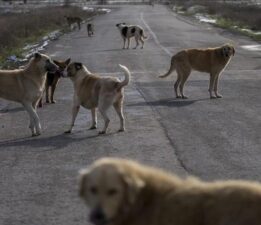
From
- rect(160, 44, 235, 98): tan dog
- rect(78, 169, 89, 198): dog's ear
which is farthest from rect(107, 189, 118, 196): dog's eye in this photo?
rect(160, 44, 235, 98): tan dog

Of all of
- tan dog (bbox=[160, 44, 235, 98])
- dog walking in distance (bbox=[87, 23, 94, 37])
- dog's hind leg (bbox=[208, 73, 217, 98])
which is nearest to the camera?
dog's hind leg (bbox=[208, 73, 217, 98])

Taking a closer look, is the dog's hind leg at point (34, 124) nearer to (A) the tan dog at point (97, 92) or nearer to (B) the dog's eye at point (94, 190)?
(A) the tan dog at point (97, 92)

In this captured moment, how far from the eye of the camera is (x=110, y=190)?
4.68 m

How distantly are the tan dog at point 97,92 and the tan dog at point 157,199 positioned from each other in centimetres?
716

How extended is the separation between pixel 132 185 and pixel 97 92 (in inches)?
312

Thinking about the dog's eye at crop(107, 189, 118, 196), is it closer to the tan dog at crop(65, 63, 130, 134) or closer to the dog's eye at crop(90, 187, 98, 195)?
the dog's eye at crop(90, 187, 98, 195)

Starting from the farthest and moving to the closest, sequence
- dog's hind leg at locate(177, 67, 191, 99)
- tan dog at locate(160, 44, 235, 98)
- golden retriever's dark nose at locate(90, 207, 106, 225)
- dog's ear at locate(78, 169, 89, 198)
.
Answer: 1. tan dog at locate(160, 44, 235, 98)
2. dog's hind leg at locate(177, 67, 191, 99)
3. dog's ear at locate(78, 169, 89, 198)
4. golden retriever's dark nose at locate(90, 207, 106, 225)

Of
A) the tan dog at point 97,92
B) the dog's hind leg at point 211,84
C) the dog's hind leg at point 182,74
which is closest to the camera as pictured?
the tan dog at point 97,92

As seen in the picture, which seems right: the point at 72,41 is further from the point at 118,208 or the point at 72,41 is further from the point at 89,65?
the point at 118,208

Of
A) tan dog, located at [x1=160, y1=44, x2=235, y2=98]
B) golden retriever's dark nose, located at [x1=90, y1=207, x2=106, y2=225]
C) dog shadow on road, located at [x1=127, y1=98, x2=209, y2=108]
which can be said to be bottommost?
dog shadow on road, located at [x1=127, y1=98, x2=209, y2=108]

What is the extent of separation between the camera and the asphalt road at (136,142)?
826 centimetres

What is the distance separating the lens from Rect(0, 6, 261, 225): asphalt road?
8.26m

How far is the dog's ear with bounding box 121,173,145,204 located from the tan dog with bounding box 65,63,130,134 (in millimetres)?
7276

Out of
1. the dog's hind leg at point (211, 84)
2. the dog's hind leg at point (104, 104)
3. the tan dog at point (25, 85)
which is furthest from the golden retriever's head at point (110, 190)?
the dog's hind leg at point (211, 84)
